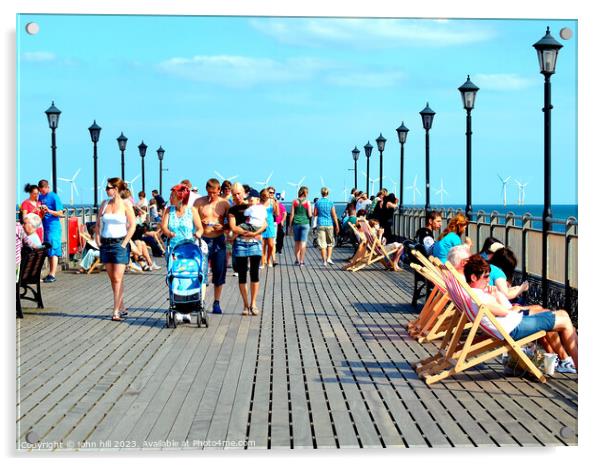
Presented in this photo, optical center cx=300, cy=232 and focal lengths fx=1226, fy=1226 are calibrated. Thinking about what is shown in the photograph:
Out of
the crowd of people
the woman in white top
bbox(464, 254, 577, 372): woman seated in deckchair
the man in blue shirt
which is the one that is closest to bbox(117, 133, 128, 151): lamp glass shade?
the man in blue shirt

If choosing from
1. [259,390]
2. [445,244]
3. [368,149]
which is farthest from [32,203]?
[368,149]

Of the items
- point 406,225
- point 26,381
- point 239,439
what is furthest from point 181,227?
point 406,225

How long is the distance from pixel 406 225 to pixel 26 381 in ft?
71.9

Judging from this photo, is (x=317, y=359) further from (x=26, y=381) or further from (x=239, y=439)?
(x=239, y=439)

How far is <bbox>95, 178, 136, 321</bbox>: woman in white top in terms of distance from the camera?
14.3 m

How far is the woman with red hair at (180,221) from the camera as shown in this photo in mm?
14148

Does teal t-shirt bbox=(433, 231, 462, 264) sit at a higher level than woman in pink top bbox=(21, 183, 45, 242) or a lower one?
lower

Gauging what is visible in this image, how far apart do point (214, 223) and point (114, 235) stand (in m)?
1.27

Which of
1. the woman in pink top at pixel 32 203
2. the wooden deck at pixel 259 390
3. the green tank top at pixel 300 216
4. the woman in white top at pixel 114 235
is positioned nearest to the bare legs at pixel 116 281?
the woman in white top at pixel 114 235

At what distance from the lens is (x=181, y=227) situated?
1416 centimetres

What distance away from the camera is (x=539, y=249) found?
53.3 ft

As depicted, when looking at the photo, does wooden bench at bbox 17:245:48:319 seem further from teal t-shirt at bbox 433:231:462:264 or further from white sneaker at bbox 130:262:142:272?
white sneaker at bbox 130:262:142:272

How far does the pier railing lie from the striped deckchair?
68.7 inches

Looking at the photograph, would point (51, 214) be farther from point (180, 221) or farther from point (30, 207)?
point (180, 221)
